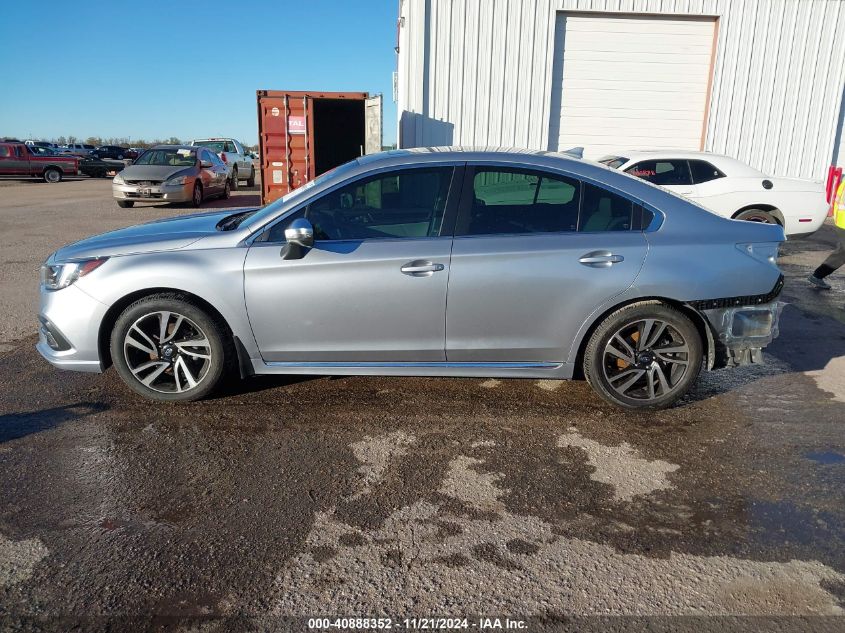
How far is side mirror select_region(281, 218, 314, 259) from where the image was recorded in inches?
150

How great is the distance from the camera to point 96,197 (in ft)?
69.5

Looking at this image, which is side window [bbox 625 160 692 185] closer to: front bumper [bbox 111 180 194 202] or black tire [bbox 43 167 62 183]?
front bumper [bbox 111 180 194 202]

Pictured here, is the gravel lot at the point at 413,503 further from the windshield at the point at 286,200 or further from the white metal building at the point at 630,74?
the white metal building at the point at 630,74

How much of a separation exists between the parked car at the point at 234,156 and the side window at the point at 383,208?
21.2 meters

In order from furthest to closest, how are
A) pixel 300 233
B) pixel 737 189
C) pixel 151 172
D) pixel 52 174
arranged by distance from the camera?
pixel 52 174 < pixel 151 172 < pixel 737 189 < pixel 300 233

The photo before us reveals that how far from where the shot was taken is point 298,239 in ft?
12.5

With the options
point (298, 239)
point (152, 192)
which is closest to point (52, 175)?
point (152, 192)

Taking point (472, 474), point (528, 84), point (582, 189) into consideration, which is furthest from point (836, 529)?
point (528, 84)

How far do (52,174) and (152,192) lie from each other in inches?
719

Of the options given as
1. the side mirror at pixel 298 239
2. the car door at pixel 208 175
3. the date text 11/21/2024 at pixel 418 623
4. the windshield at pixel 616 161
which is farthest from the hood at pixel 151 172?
the date text 11/21/2024 at pixel 418 623

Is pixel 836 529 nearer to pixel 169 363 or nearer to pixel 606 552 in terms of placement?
pixel 606 552

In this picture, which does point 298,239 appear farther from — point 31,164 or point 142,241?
point 31,164

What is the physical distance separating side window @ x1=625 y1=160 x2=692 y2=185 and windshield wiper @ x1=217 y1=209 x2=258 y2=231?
662 cm

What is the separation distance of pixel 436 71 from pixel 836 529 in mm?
12978
